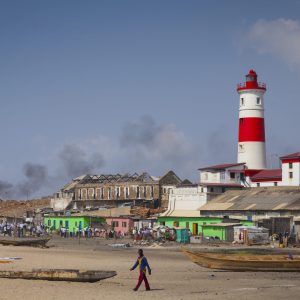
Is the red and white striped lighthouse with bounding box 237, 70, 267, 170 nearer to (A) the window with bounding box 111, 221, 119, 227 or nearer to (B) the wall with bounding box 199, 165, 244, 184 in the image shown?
(B) the wall with bounding box 199, 165, 244, 184

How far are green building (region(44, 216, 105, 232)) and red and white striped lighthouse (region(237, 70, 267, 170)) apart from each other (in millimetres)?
17564

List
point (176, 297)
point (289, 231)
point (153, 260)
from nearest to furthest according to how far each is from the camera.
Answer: point (176, 297), point (153, 260), point (289, 231)

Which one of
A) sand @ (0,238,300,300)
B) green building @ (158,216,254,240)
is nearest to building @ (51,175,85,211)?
green building @ (158,216,254,240)

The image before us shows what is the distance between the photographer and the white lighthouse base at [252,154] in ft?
271

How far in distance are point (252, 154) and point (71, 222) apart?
21464 mm

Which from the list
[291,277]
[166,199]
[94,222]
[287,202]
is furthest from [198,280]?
[166,199]

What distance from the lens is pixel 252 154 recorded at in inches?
3250

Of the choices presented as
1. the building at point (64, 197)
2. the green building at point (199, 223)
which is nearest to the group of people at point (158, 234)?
the green building at point (199, 223)

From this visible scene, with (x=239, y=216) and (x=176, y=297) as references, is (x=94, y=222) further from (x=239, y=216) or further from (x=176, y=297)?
(x=176, y=297)

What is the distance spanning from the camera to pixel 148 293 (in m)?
26.1

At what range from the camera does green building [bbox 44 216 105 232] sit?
80188 millimetres

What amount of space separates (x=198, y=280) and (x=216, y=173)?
54.3 meters

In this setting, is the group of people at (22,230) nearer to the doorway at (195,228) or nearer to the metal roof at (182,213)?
the metal roof at (182,213)

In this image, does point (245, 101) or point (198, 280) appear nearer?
point (198, 280)
